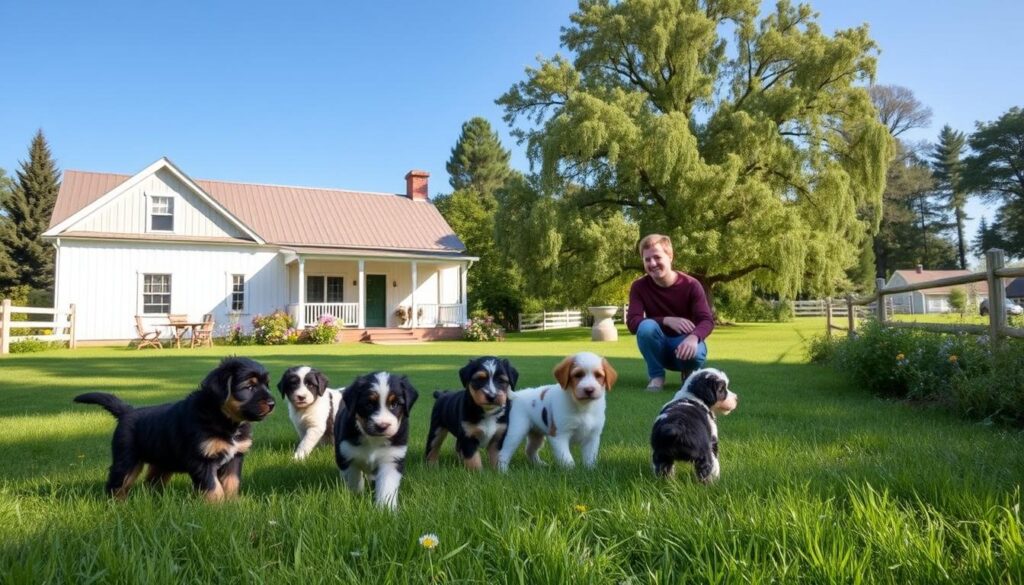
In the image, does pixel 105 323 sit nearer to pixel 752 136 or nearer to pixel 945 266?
pixel 752 136

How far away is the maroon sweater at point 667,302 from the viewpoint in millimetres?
7472

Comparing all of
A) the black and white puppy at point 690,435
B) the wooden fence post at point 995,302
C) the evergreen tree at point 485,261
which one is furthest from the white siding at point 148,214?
the black and white puppy at point 690,435

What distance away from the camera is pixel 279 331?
957 inches

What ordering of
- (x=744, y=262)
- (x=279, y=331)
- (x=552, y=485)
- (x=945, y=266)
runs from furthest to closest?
(x=945, y=266) < (x=744, y=262) < (x=279, y=331) < (x=552, y=485)

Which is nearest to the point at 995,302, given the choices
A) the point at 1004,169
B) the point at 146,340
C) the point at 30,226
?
the point at 146,340

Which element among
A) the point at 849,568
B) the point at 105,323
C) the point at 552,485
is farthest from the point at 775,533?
the point at 105,323

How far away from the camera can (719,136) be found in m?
27.3

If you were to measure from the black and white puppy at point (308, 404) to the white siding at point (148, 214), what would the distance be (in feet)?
82.3

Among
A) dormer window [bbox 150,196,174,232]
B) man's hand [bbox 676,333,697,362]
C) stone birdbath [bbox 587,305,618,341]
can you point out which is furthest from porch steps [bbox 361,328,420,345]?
man's hand [bbox 676,333,697,362]

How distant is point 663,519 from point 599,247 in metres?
24.5

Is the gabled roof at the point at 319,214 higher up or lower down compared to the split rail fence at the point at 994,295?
higher up

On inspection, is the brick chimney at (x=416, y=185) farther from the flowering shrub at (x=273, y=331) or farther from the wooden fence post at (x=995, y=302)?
the wooden fence post at (x=995, y=302)

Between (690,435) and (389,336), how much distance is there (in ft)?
80.2

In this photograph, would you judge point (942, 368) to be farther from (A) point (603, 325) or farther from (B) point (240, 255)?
(B) point (240, 255)
